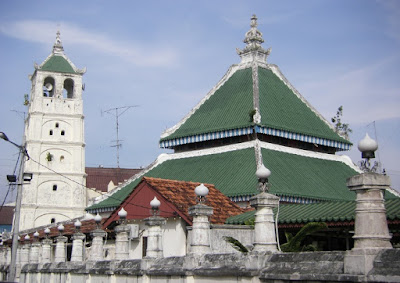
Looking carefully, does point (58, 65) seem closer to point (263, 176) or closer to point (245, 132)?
point (245, 132)

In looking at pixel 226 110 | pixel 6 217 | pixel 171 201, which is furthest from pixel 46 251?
pixel 6 217

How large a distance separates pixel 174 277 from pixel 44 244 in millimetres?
12824

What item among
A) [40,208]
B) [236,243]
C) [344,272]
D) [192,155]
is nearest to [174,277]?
[236,243]

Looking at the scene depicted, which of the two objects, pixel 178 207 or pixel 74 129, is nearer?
pixel 178 207

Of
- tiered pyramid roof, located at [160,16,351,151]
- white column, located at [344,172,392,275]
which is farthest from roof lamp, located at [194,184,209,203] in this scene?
tiered pyramid roof, located at [160,16,351,151]

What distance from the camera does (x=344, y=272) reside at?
33.2 feet

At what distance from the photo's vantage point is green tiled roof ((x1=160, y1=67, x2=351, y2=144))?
99.1 feet

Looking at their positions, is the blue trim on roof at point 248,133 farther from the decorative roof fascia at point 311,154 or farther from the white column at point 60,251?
the white column at point 60,251

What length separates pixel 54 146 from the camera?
2400 inches

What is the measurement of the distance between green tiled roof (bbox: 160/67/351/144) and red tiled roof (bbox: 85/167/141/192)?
4275cm

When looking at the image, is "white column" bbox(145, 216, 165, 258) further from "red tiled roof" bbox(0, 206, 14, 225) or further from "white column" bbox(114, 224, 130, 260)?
"red tiled roof" bbox(0, 206, 14, 225)

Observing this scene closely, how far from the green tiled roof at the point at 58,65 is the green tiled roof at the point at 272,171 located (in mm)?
31592

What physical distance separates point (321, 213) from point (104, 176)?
60.8 m

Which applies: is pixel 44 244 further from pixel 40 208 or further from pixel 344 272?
pixel 40 208
